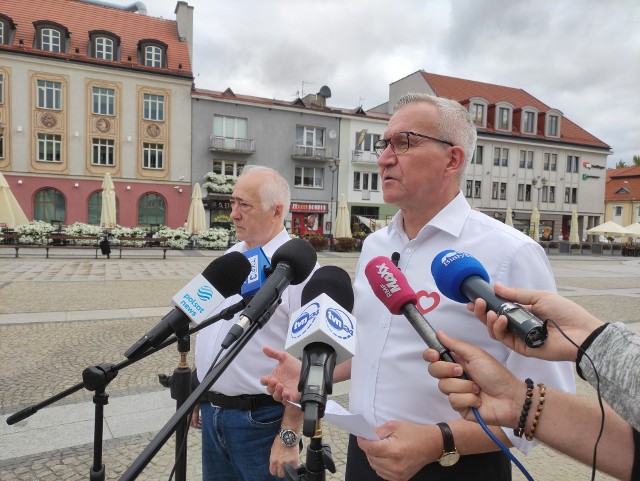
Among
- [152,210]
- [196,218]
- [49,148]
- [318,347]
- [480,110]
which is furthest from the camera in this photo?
[480,110]

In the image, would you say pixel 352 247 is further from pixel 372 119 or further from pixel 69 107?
pixel 69 107

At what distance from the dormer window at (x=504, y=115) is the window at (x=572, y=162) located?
6.73 meters

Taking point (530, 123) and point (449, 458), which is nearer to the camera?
point (449, 458)

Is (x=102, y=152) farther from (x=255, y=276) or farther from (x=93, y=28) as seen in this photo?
(x=255, y=276)

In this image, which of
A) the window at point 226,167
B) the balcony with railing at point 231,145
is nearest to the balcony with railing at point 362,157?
the balcony with railing at point 231,145

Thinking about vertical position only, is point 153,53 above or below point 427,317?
above

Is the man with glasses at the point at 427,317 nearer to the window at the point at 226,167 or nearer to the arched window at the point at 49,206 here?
the window at the point at 226,167

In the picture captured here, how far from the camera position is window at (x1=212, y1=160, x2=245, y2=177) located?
30891mm

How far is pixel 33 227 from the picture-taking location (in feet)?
67.9

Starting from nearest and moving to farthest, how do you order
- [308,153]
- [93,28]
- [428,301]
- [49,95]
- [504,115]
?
1. [428,301]
2. [49,95]
3. [93,28]
4. [308,153]
5. [504,115]

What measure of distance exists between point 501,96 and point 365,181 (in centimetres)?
1769

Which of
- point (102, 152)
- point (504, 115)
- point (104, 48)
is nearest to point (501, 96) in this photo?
point (504, 115)

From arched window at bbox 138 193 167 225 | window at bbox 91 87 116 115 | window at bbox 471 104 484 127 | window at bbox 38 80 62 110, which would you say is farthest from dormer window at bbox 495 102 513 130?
window at bbox 38 80 62 110

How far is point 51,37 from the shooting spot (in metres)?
27.7
